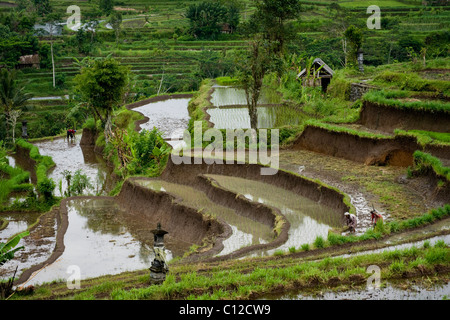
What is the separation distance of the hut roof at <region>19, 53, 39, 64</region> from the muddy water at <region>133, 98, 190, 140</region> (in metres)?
18.1

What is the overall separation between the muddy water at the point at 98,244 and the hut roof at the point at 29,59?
32.6 meters

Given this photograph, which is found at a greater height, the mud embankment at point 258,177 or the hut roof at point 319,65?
the hut roof at point 319,65

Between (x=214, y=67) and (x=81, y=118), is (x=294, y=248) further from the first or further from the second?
(x=214, y=67)

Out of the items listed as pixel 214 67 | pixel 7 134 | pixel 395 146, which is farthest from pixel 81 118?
pixel 395 146

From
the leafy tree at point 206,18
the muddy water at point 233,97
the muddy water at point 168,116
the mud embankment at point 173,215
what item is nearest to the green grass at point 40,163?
the mud embankment at point 173,215

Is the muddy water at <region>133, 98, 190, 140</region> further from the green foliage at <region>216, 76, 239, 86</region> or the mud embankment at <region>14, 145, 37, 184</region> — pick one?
the mud embankment at <region>14, 145, 37, 184</region>

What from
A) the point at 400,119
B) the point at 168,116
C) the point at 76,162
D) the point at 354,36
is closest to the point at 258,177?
the point at 400,119

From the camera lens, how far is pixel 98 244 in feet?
45.5

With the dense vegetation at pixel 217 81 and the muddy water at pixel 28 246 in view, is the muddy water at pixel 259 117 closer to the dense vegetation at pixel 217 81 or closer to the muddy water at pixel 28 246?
the dense vegetation at pixel 217 81

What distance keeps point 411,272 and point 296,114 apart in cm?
1452

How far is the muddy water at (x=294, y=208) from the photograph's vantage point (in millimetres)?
11734

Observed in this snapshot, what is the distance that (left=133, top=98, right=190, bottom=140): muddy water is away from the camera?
2449 centimetres

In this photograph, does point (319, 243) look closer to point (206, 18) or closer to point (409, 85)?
point (409, 85)

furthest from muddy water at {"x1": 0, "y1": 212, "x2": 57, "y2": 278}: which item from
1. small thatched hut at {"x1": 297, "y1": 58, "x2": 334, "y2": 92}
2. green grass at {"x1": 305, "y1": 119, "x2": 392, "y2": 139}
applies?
small thatched hut at {"x1": 297, "y1": 58, "x2": 334, "y2": 92}
